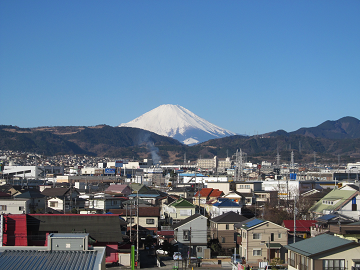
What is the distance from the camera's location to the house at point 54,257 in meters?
8.67

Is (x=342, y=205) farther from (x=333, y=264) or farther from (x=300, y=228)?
(x=333, y=264)

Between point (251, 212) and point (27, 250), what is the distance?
2452 centimetres

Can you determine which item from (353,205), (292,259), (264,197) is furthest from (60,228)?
(264,197)

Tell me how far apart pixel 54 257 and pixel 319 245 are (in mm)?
8420

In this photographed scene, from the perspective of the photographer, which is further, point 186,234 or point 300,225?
point 300,225

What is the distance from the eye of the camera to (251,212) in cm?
3212

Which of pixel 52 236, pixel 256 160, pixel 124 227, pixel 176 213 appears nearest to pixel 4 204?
pixel 124 227

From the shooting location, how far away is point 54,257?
9.07 meters

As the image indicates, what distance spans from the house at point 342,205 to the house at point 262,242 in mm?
9441

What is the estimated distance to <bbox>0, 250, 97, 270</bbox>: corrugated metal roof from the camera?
866 centimetres

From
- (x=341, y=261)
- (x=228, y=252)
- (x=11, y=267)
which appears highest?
(x=11, y=267)

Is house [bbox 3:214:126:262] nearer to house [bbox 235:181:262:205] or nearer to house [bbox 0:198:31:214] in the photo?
house [bbox 0:198:31:214]

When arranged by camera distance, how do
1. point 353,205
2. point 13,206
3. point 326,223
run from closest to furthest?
1. point 326,223
2. point 13,206
3. point 353,205

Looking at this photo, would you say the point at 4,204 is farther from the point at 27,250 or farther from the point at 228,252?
the point at 27,250
